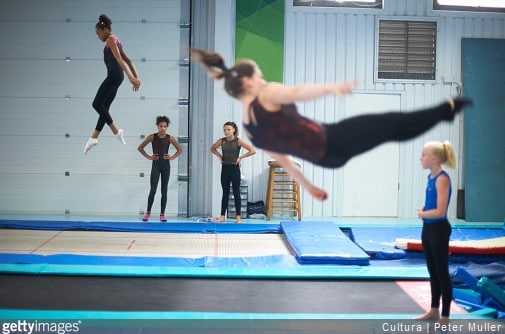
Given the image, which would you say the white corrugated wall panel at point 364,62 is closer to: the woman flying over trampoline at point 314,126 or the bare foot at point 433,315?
the bare foot at point 433,315

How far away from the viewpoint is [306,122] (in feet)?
9.71

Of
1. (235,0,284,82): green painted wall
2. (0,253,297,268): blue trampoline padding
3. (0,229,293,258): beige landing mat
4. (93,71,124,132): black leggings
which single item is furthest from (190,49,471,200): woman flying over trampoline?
(0,229,293,258): beige landing mat

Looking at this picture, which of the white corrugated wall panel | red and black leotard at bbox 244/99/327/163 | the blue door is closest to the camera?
red and black leotard at bbox 244/99/327/163

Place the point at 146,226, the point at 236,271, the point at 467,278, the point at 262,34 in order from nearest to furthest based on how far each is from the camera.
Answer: the point at 467,278, the point at 236,271, the point at 262,34, the point at 146,226

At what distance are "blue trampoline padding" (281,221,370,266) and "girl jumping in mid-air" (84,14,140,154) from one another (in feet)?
9.31

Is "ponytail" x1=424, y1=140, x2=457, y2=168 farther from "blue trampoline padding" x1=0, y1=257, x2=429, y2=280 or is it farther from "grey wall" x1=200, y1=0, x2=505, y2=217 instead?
"grey wall" x1=200, y1=0, x2=505, y2=217

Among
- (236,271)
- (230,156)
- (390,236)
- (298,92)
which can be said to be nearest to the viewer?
(298,92)

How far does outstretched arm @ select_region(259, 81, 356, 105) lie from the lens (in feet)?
9.06

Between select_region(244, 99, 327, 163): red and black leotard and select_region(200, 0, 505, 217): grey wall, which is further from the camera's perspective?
select_region(200, 0, 505, 217): grey wall

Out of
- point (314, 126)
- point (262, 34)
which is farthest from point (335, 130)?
point (262, 34)

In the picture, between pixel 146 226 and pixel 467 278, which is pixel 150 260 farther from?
pixel 467 278

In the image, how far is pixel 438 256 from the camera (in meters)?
3.78

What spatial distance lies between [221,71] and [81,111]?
17.1 feet

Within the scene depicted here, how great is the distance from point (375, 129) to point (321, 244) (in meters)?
3.86
